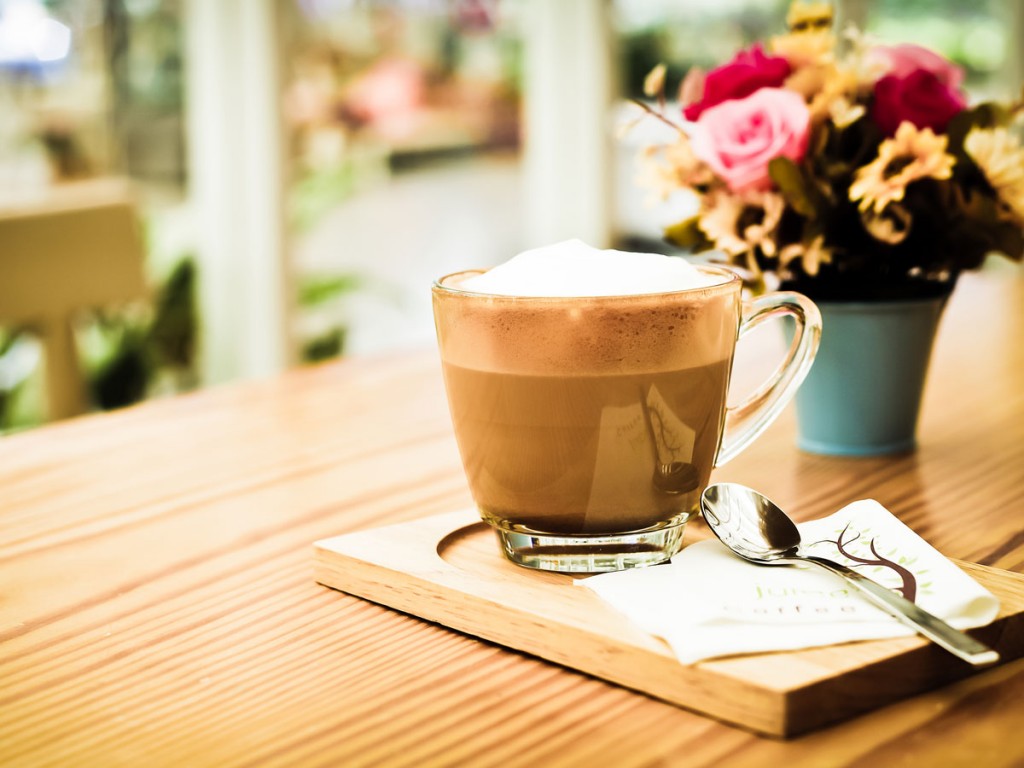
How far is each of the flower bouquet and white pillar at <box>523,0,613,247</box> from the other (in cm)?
273

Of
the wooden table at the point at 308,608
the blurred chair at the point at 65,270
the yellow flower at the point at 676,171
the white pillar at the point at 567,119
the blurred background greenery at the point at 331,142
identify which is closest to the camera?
the wooden table at the point at 308,608

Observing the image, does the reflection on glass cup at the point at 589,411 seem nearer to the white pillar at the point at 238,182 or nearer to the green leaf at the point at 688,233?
the green leaf at the point at 688,233

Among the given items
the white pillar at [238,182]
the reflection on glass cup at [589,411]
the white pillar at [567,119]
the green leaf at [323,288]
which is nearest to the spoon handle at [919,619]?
the reflection on glass cup at [589,411]

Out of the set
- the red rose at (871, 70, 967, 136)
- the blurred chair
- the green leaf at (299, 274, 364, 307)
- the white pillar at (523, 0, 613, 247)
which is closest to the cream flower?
the red rose at (871, 70, 967, 136)

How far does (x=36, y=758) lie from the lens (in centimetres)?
Answer: 50

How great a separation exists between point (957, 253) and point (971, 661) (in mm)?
513

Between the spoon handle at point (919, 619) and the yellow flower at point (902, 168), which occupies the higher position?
the yellow flower at point (902, 168)

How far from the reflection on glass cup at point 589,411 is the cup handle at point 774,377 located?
0.15 ft

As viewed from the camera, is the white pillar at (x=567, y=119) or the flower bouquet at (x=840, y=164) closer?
the flower bouquet at (x=840, y=164)

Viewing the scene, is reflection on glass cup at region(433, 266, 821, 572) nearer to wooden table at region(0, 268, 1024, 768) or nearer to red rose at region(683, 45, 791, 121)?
wooden table at region(0, 268, 1024, 768)

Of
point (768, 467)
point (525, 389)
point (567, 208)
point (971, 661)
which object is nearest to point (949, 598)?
point (971, 661)

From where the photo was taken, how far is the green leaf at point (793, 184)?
2.93 feet

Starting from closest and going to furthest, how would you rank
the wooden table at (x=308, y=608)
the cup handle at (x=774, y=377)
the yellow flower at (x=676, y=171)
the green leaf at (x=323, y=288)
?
1. the wooden table at (x=308, y=608)
2. the cup handle at (x=774, y=377)
3. the yellow flower at (x=676, y=171)
4. the green leaf at (x=323, y=288)

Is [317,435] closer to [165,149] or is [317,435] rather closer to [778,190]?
[778,190]
